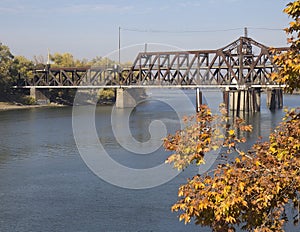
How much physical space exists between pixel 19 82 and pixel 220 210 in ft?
276

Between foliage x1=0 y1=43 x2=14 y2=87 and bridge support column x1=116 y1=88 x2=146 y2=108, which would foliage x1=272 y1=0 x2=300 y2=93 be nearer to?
bridge support column x1=116 y1=88 x2=146 y2=108

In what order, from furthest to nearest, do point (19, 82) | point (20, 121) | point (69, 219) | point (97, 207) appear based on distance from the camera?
point (19, 82), point (20, 121), point (97, 207), point (69, 219)

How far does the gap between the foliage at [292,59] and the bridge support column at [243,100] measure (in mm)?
59583

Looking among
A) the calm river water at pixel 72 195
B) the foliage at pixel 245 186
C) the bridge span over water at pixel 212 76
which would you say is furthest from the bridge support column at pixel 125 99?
the foliage at pixel 245 186

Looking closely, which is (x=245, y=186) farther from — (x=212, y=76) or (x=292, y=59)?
(x=212, y=76)

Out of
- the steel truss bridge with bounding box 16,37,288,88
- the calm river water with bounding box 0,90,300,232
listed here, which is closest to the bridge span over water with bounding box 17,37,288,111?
the steel truss bridge with bounding box 16,37,288,88

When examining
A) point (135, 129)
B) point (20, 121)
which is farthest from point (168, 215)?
point (20, 121)

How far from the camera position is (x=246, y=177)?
289 inches

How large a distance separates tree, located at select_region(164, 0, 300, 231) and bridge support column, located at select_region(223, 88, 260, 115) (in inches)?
2333

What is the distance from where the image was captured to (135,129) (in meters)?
46.8

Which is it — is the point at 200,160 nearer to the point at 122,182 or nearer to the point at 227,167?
the point at 227,167

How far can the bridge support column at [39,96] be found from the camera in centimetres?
8459

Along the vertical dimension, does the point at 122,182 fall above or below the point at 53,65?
below

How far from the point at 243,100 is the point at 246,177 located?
62029 mm
